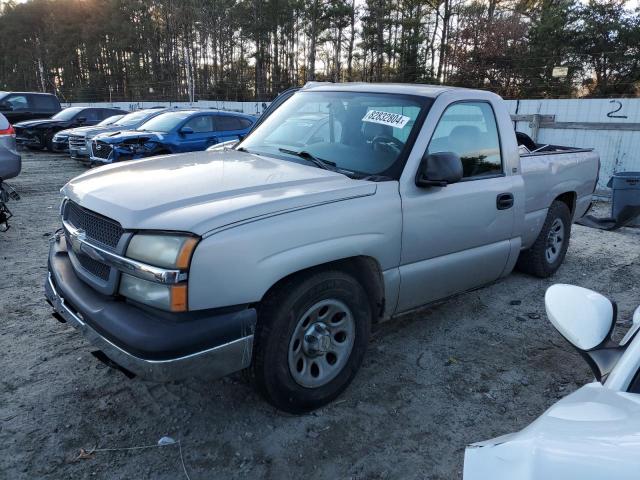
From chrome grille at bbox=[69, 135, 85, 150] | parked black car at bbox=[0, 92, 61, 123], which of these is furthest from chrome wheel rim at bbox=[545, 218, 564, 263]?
parked black car at bbox=[0, 92, 61, 123]

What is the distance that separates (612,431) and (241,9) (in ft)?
152

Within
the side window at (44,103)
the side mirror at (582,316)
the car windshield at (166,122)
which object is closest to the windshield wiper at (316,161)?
the side mirror at (582,316)

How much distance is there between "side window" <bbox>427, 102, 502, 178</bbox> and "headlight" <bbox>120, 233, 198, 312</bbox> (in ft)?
6.14

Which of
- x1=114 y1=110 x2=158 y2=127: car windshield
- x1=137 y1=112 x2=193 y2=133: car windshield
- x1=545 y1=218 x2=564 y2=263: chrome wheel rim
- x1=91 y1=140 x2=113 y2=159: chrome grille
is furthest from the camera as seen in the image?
x1=114 y1=110 x2=158 y2=127: car windshield

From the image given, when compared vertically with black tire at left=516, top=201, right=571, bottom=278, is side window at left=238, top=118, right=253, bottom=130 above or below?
above

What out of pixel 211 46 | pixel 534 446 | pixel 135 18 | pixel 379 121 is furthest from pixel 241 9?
pixel 534 446

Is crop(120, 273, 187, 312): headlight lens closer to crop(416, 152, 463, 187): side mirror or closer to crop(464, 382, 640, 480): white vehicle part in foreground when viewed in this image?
crop(464, 382, 640, 480): white vehicle part in foreground

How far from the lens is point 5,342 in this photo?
11.8 feet

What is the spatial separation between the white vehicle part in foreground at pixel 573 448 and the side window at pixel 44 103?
71.9 feet

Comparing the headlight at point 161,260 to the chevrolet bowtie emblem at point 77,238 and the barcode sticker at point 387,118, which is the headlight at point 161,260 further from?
the barcode sticker at point 387,118

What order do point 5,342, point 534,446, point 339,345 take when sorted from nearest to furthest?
point 534,446, point 339,345, point 5,342

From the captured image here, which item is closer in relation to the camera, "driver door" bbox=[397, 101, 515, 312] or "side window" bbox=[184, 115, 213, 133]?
"driver door" bbox=[397, 101, 515, 312]

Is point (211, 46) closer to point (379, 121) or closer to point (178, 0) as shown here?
point (178, 0)

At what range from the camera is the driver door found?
10.5 ft
